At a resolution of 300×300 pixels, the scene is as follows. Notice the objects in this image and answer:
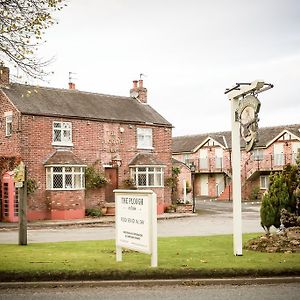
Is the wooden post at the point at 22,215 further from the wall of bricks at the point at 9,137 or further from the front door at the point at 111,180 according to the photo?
the front door at the point at 111,180

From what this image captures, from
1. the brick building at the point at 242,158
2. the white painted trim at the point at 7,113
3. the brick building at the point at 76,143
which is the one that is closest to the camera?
the brick building at the point at 76,143

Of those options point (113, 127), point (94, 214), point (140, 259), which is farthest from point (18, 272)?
point (113, 127)

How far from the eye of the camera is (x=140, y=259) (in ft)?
38.7

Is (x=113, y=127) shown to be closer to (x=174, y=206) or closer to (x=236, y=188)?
(x=174, y=206)

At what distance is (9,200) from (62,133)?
5.33 metres

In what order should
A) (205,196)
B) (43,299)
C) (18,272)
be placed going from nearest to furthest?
(43,299)
(18,272)
(205,196)

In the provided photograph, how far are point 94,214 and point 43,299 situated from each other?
23.9 metres

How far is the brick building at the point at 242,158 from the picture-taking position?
52.8 meters

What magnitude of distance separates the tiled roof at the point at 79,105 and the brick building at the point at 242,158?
1421cm

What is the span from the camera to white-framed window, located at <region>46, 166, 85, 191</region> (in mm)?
30984

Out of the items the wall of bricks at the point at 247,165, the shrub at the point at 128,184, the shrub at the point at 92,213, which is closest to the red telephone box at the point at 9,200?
the shrub at the point at 92,213

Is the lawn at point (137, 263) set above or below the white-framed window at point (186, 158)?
below

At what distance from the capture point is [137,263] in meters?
11.1

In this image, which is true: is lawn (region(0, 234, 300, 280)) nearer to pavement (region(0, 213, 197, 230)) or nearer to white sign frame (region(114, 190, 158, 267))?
white sign frame (region(114, 190, 158, 267))
